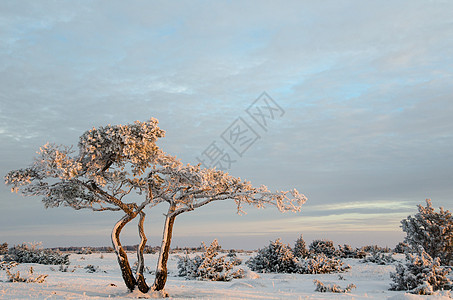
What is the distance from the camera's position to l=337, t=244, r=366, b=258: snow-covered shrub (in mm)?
31609

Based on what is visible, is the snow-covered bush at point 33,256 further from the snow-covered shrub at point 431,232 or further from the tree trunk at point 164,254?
the snow-covered shrub at point 431,232

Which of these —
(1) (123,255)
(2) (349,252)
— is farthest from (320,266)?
(1) (123,255)

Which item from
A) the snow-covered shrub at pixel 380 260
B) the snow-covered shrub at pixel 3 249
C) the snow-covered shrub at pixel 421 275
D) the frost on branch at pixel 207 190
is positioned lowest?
the snow-covered shrub at pixel 380 260

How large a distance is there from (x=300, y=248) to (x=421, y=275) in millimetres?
14864

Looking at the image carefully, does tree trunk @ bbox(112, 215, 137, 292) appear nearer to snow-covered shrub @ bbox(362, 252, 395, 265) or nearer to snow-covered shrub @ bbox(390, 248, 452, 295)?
snow-covered shrub @ bbox(390, 248, 452, 295)

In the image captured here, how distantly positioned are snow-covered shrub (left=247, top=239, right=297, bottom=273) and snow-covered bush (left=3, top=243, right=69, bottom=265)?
15058mm

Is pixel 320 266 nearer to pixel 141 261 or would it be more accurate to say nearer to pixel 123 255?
pixel 141 261

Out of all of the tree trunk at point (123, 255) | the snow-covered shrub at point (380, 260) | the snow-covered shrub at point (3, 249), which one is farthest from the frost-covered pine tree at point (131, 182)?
the snow-covered shrub at point (3, 249)

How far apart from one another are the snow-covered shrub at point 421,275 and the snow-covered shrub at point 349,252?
15.7 meters

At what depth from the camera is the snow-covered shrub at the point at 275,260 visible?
2423cm

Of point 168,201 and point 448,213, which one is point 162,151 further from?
point 448,213

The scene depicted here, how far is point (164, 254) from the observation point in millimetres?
13086

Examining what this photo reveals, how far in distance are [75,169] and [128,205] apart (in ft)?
8.18

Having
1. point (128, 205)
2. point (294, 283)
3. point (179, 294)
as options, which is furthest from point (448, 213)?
point (128, 205)
